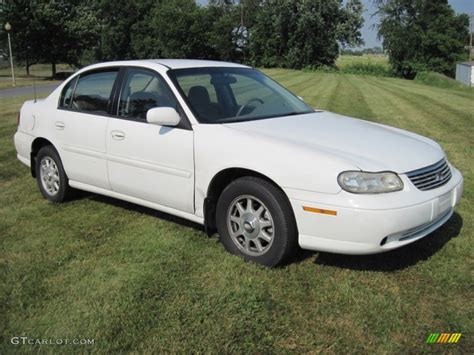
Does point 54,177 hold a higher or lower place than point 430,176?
lower

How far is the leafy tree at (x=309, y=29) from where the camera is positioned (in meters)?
55.8

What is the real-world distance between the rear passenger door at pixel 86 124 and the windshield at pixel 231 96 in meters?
0.87

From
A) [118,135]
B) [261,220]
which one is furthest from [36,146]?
[261,220]

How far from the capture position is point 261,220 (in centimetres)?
387

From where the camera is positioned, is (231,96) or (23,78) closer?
(231,96)

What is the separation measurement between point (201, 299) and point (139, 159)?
1.59m

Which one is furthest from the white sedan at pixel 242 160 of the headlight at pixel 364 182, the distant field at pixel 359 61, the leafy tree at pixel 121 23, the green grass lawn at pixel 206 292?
the leafy tree at pixel 121 23

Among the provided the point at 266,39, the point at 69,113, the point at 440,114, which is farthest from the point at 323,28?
the point at 69,113

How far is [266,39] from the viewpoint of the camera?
60.1m

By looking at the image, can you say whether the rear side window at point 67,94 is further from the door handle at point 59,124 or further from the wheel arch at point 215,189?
the wheel arch at point 215,189

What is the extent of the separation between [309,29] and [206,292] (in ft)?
183

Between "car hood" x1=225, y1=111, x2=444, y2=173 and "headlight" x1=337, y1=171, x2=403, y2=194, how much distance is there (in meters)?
0.06

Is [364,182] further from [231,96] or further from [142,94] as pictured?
[142,94]

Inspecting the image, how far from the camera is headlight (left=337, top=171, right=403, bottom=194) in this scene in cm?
346
